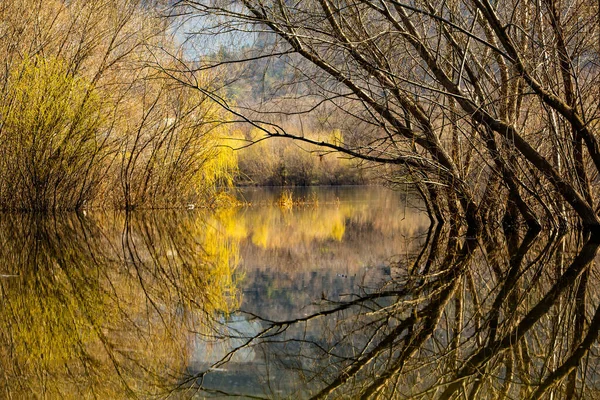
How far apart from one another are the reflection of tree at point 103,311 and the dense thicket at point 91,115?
4378 mm

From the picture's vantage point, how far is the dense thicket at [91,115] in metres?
10.7

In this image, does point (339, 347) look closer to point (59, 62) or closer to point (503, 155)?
point (503, 155)

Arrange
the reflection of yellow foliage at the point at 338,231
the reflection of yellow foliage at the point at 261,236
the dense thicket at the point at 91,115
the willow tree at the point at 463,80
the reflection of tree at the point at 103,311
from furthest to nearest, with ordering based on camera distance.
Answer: the dense thicket at the point at 91,115
the reflection of yellow foliage at the point at 338,231
the reflection of yellow foliage at the point at 261,236
the willow tree at the point at 463,80
the reflection of tree at the point at 103,311

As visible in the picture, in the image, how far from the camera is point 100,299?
3.47 m

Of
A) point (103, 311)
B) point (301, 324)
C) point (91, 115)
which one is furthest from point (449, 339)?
point (91, 115)

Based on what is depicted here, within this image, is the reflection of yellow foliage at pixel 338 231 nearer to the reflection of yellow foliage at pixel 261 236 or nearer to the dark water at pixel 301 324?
the reflection of yellow foliage at pixel 261 236

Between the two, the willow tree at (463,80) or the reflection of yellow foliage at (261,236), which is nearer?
the willow tree at (463,80)

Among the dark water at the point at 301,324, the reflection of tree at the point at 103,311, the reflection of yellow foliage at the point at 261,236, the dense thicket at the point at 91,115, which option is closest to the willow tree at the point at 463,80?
the dark water at the point at 301,324

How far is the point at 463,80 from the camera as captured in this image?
21.4 feet

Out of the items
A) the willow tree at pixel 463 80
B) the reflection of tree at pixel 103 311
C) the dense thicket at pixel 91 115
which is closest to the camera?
the reflection of tree at pixel 103 311

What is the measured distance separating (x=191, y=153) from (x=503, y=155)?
25.8ft

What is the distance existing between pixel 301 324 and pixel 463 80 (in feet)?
14.1

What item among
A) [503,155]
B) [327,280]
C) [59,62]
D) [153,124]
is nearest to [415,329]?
[327,280]

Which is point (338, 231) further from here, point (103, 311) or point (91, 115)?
point (103, 311)
